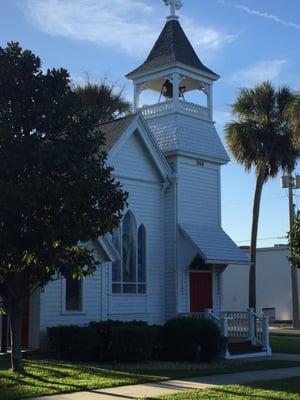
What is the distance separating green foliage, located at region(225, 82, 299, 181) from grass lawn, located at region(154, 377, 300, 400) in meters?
18.3

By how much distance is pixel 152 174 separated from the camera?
945 inches

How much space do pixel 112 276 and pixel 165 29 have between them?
11457 millimetres

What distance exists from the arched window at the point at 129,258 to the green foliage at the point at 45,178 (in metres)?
7.17

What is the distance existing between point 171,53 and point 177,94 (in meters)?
1.98

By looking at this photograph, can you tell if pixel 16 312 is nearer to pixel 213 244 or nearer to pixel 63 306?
pixel 63 306

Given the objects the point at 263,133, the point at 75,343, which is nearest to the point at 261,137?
the point at 263,133

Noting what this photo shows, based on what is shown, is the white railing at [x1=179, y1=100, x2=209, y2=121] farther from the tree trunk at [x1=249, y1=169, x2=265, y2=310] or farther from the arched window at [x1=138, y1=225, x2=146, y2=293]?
the tree trunk at [x1=249, y1=169, x2=265, y2=310]

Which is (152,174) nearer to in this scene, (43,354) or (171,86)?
(171,86)

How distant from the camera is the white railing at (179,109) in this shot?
25.2m

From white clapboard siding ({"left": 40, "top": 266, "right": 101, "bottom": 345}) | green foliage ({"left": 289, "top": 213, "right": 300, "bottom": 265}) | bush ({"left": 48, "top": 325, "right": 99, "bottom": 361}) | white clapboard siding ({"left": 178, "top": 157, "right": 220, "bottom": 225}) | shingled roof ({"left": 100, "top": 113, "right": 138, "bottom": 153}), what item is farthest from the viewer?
white clapboard siding ({"left": 178, "top": 157, "right": 220, "bottom": 225})

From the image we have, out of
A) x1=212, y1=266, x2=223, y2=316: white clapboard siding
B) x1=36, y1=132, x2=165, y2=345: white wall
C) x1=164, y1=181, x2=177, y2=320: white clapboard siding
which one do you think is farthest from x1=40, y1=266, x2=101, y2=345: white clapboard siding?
x1=212, y1=266, x2=223, y2=316: white clapboard siding

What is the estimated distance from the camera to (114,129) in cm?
2356

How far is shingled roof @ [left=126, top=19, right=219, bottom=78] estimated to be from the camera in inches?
1012

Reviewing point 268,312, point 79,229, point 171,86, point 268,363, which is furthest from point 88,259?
point 268,312
